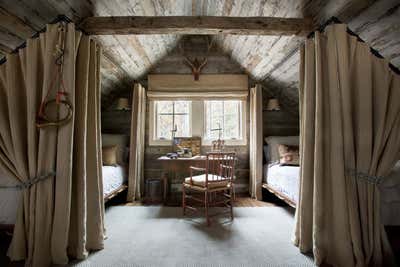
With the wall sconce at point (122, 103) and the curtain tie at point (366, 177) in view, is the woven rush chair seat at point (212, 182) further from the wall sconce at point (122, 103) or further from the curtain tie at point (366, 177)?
the wall sconce at point (122, 103)

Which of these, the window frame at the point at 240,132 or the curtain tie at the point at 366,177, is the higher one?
the window frame at the point at 240,132

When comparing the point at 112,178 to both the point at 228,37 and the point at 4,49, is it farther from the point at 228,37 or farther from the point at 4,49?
the point at 228,37

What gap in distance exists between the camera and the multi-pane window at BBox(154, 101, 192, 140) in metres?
4.26

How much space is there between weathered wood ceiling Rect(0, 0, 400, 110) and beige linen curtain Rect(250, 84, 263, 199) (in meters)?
0.44

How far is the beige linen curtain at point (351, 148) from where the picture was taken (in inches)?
63.2

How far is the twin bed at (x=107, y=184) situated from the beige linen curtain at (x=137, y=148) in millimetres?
175

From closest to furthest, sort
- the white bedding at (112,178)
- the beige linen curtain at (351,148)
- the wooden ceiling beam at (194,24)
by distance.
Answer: the beige linen curtain at (351,148), the wooden ceiling beam at (194,24), the white bedding at (112,178)

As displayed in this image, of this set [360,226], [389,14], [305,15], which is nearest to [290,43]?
[305,15]

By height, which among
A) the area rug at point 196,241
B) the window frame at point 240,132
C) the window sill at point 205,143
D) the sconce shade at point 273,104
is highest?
the sconce shade at point 273,104

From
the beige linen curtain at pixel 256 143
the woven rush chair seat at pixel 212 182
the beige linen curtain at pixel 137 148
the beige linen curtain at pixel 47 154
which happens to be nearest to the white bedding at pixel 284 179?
the beige linen curtain at pixel 256 143

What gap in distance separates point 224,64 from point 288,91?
52.7 inches

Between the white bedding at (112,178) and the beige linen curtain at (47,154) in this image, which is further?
the white bedding at (112,178)

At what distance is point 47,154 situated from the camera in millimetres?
1689

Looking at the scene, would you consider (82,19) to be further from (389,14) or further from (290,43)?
(389,14)
